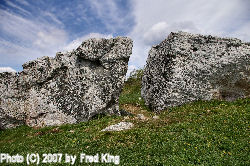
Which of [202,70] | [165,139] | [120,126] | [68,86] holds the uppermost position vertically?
[202,70]

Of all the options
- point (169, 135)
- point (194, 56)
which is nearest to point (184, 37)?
point (194, 56)

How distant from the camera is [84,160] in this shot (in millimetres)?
10133

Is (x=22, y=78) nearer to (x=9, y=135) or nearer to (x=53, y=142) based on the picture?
(x=9, y=135)

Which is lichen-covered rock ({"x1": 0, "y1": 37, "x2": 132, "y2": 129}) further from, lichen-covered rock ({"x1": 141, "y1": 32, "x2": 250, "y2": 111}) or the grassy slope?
lichen-covered rock ({"x1": 141, "y1": 32, "x2": 250, "y2": 111})

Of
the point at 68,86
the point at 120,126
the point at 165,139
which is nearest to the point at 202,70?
the point at 120,126

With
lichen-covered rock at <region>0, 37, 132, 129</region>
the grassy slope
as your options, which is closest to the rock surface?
the grassy slope

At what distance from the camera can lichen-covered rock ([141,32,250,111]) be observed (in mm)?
18594

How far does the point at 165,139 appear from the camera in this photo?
11.6 m

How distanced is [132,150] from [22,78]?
11.9 metres

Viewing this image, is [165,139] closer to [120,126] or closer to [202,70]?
[120,126]

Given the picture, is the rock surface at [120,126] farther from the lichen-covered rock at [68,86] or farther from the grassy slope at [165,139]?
the lichen-covered rock at [68,86]

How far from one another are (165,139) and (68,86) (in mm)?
9410

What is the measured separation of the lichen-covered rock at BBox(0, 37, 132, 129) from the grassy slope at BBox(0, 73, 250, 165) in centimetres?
132

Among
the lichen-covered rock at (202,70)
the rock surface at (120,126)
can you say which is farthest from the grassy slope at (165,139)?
the lichen-covered rock at (202,70)
